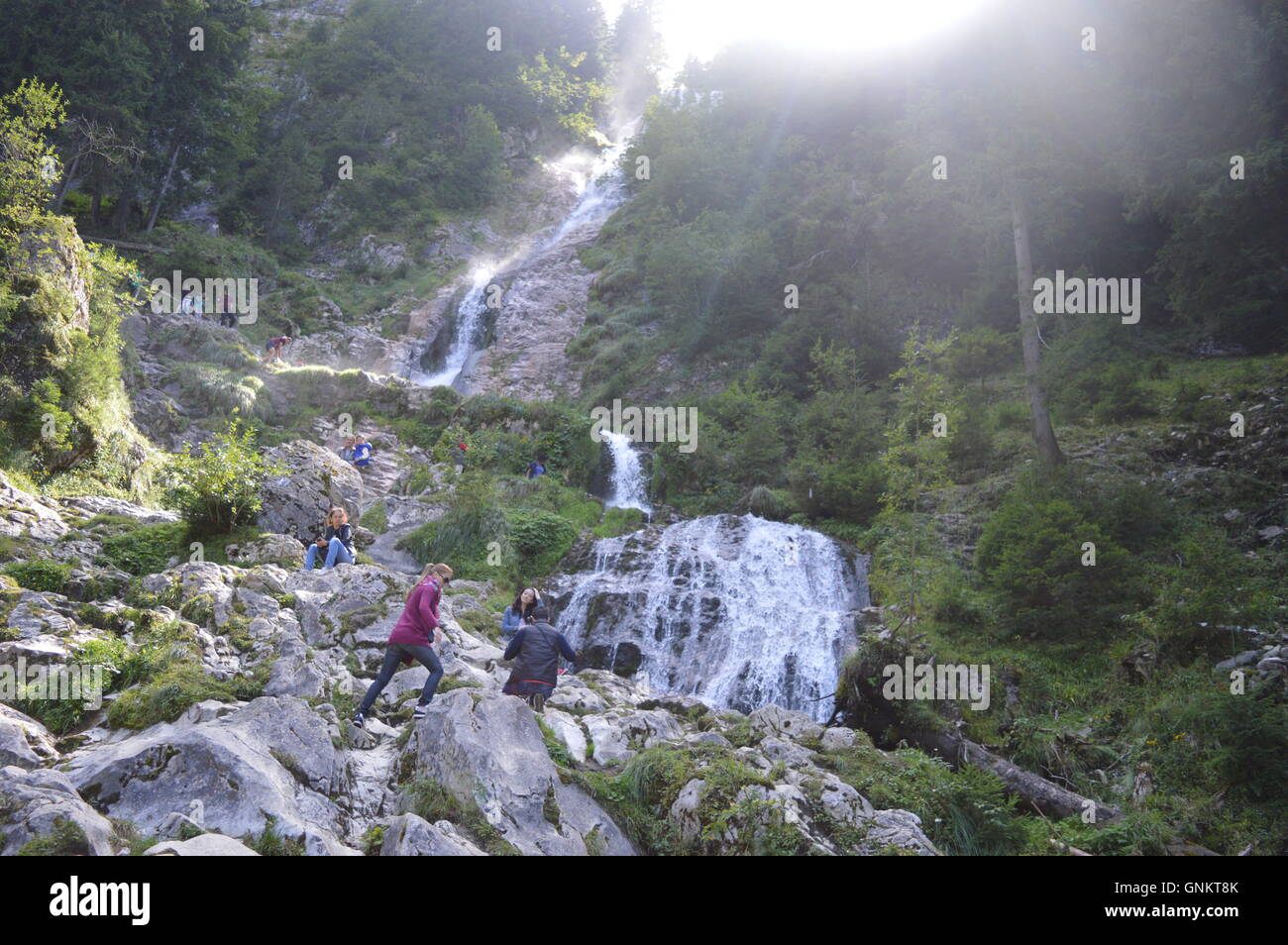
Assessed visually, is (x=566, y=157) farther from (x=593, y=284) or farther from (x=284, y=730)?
(x=284, y=730)

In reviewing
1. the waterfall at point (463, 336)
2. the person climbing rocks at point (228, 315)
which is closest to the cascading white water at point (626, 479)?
the waterfall at point (463, 336)

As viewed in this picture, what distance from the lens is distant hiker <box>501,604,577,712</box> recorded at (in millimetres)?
8180

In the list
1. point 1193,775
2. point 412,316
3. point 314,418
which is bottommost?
→ point 1193,775

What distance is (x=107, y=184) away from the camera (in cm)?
2909

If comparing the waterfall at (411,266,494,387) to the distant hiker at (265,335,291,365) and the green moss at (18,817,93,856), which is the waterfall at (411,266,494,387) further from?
the green moss at (18,817,93,856)

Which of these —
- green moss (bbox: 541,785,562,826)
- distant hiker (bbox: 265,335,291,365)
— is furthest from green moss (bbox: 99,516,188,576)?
distant hiker (bbox: 265,335,291,365)

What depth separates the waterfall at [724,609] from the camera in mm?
13906

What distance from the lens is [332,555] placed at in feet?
40.9

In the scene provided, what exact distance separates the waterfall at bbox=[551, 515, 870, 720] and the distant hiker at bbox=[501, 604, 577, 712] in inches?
240

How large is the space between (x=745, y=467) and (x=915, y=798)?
15856 mm

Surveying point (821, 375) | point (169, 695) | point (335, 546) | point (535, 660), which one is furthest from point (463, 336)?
point (169, 695)

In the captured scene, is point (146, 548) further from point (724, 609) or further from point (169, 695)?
point (724, 609)

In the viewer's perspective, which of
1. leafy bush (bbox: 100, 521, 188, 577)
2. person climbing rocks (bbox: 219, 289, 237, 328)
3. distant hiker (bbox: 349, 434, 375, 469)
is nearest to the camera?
leafy bush (bbox: 100, 521, 188, 577)
